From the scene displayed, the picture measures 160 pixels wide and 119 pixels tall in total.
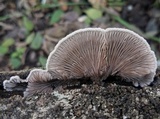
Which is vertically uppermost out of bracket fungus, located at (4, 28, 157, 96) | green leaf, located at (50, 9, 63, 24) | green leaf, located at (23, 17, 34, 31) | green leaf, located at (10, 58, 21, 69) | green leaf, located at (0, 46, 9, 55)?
bracket fungus, located at (4, 28, 157, 96)

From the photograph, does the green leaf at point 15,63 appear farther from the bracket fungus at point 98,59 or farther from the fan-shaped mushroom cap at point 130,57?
the fan-shaped mushroom cap at point 130,57

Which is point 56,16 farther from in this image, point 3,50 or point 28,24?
point 3,50

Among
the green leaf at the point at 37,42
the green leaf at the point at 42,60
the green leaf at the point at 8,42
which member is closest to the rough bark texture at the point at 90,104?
the green leaf at the point at 42,60

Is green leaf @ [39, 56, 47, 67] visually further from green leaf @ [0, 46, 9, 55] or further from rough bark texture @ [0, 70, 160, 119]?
rough bark texture @ [0, 70, 160, 119]

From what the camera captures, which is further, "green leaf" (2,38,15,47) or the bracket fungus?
"green leaf" (2,38,15,47)

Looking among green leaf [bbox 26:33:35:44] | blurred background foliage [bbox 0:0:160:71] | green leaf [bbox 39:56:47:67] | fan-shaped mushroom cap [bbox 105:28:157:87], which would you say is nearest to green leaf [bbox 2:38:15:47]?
blurred background foliage [bbox 0:0:160:71]

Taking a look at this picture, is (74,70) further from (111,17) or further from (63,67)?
(111,17)

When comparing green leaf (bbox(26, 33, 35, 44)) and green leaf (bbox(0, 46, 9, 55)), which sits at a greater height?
green leaf (bbox(26, 33, 35, 44))

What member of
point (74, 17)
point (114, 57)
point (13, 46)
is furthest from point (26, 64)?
point (114, 57)
